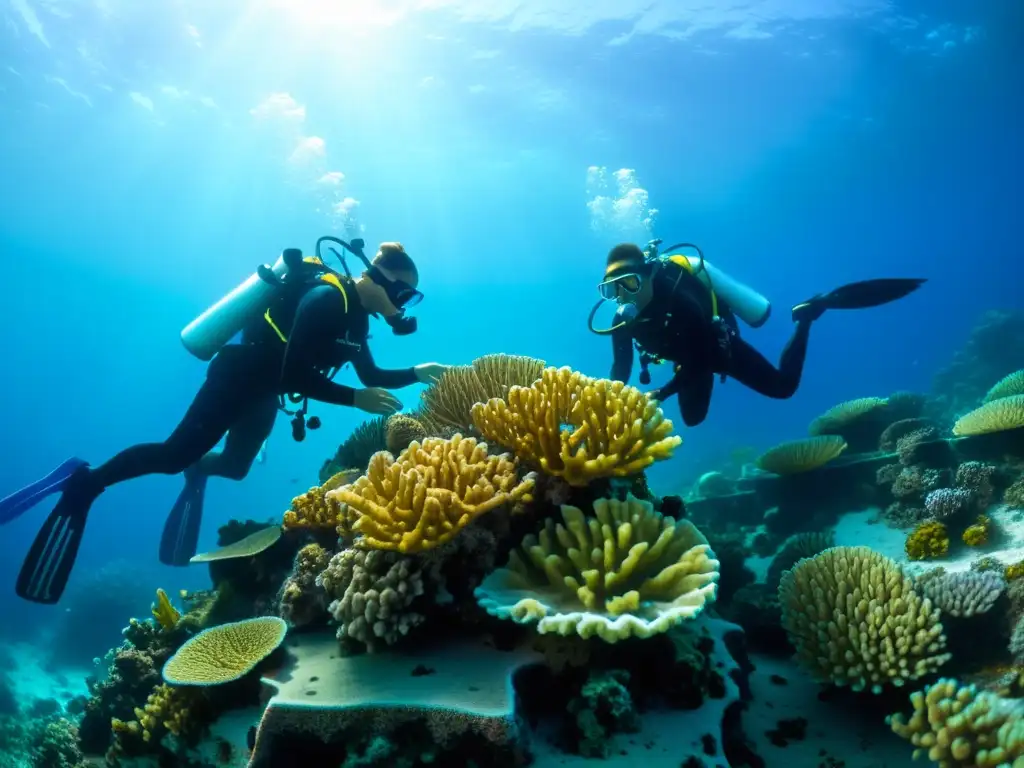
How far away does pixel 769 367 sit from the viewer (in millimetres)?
8086

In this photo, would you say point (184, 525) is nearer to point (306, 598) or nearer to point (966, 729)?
point (306, 598)

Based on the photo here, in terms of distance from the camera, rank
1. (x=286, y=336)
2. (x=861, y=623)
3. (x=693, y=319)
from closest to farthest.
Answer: (x=861, y=623) < (x=286, y=336) < (x=693, y=319)

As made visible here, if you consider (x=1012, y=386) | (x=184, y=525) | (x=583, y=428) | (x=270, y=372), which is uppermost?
(x=1012, y=386)

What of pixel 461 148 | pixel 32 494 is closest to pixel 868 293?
pixel 32 494

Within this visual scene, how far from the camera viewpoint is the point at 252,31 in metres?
34.2

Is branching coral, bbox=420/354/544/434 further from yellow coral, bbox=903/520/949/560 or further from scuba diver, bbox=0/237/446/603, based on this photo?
yellow coral, bbox=903/520/949/560

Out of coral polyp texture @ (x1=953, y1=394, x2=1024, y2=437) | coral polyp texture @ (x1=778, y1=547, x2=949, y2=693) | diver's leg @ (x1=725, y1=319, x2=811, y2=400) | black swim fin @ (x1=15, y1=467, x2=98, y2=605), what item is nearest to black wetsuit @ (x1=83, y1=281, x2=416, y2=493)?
black swim fin @ (x1=15, y1=467, x2=98, y2=605)

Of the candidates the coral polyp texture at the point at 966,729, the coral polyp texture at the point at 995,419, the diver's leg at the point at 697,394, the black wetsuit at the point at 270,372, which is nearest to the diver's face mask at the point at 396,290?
the black wetsuit at the point at 270,372

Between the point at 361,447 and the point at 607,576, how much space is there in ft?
12.9

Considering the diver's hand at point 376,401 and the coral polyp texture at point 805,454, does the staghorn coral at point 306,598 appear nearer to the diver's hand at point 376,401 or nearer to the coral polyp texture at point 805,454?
the diver's hand at point 376,401

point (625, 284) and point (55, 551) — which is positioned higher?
point (625, 284)

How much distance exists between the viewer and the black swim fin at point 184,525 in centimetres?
868

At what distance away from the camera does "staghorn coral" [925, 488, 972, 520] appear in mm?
5770

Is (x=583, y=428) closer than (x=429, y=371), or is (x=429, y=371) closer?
(x=583, y=428)
